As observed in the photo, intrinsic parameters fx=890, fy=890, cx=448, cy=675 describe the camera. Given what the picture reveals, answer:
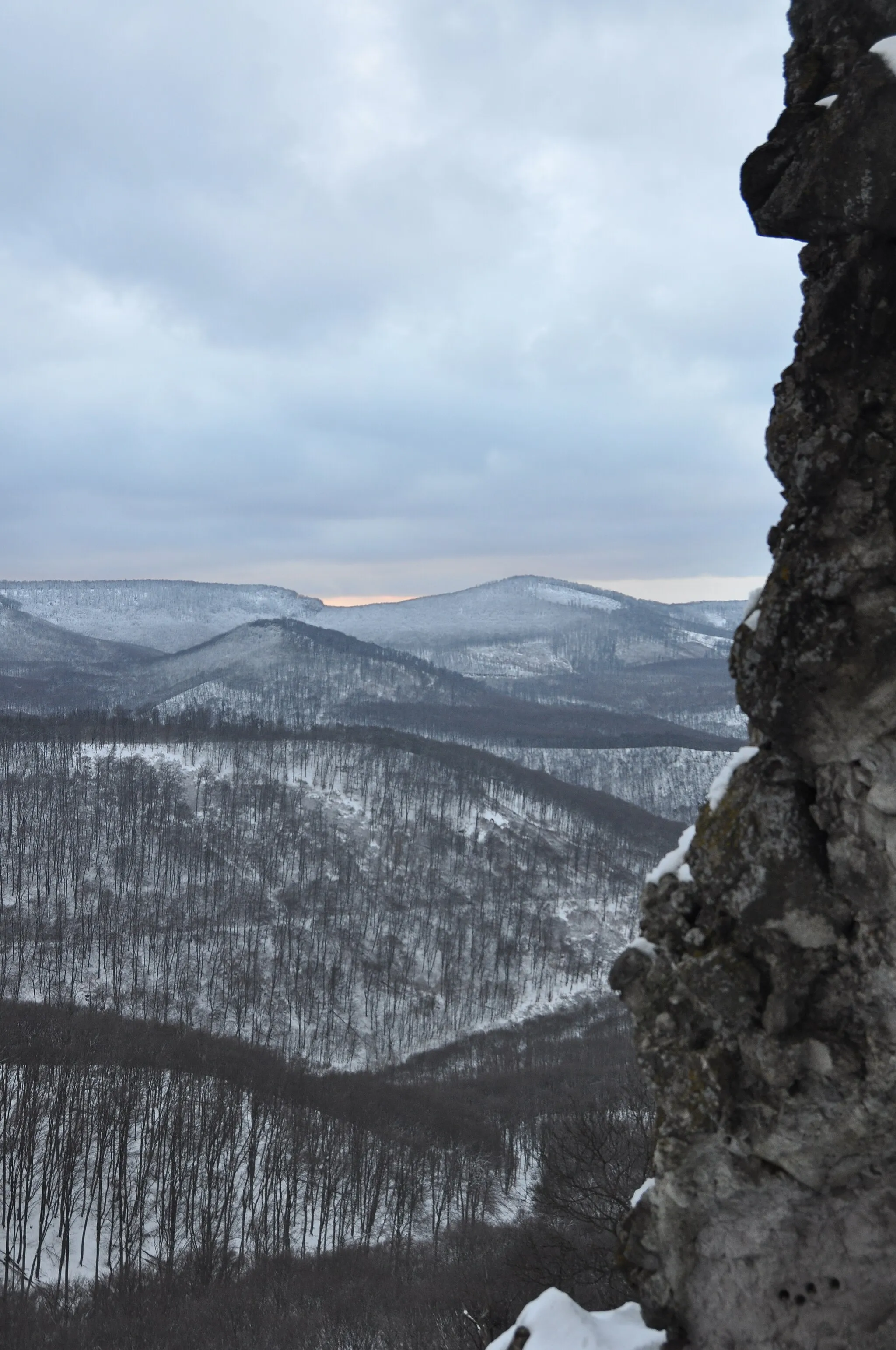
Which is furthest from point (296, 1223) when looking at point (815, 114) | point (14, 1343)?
point (815, 114)

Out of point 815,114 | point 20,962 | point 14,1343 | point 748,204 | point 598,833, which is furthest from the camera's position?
point 598,833

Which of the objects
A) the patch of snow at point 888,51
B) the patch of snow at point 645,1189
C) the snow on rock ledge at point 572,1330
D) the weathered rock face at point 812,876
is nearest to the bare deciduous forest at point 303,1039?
the snow on rock ledge at point 572,1330

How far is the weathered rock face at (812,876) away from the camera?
8.00m

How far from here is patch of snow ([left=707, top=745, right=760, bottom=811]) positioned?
9219 millimetres

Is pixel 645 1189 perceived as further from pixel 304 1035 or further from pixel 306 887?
pixel 306 887

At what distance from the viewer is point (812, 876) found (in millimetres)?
8344

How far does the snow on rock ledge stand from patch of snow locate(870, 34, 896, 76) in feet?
40.3

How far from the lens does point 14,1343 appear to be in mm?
34188

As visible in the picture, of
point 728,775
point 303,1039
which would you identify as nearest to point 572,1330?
point 728,775

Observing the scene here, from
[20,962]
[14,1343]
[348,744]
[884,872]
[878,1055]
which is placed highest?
[884,872]

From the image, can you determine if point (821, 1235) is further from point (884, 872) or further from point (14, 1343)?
point (14, 1343)

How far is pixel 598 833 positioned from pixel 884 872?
14434 cm

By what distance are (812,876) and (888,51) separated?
7.56 m

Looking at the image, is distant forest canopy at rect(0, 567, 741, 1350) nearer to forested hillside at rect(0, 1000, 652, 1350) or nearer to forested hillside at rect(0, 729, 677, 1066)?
forested hillside at rect(0, 1000, 652, 1350)
